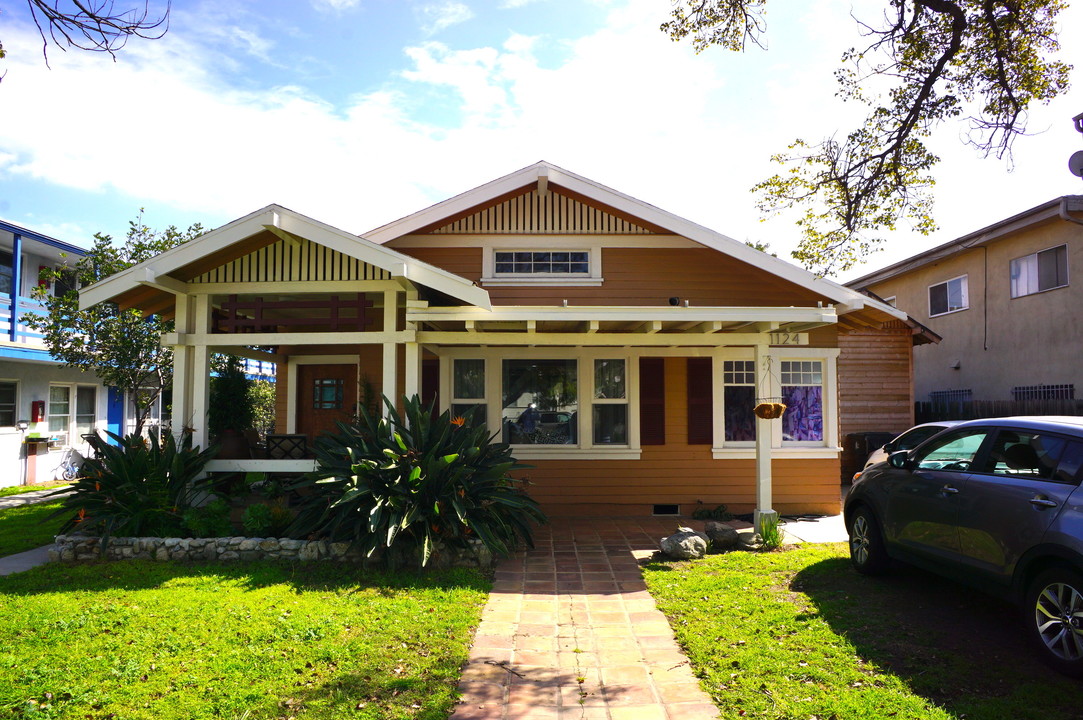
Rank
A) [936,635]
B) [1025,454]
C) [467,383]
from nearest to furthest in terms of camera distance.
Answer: [1025,454]
[936,635]
[467,383]

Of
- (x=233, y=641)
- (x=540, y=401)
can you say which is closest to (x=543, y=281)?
(x=540, y=401)

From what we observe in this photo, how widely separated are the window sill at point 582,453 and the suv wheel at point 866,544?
3900 mm

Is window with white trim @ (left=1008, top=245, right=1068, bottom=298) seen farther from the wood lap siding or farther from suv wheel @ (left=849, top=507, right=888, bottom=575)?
suv wheel @ (left=849, top=507, right=888, bottom=575)

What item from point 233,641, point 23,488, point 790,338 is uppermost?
point 790,338

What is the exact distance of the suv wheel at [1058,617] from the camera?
159 inches

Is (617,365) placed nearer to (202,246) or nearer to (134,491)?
(202,246)

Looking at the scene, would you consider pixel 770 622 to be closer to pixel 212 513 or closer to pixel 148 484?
pixel 212 513

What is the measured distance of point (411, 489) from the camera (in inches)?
271

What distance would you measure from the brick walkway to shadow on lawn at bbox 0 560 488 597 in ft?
2.36

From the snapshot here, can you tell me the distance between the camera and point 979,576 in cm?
490

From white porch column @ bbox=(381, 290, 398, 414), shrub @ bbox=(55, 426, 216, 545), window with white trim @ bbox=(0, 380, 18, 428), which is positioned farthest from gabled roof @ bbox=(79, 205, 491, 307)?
window with white trim @ bbox=(0, 380, 18, 428)

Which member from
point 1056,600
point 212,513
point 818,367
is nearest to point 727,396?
point 818,367

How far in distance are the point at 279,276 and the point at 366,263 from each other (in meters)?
1.06

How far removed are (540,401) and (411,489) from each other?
152 inches
